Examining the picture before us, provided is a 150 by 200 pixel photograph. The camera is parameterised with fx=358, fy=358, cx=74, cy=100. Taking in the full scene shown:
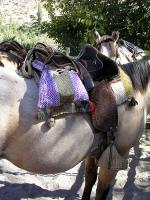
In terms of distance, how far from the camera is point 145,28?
778 cm

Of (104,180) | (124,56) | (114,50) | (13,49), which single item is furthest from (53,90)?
(124,56)

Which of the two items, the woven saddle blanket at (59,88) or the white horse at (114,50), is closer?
the woven saddle blanket at (59,88)

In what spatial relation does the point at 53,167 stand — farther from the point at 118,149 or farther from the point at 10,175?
the point at 10,175

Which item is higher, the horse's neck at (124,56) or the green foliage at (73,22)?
the green foliage at (73,22)

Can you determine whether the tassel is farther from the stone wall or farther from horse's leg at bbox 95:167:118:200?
the stone wall

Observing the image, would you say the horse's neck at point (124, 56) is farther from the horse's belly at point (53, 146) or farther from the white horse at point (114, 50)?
the horse's belly at point (53, 146)

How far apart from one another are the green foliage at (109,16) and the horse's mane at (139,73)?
4.14m

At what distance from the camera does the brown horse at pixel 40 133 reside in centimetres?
247

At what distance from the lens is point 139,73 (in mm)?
3199

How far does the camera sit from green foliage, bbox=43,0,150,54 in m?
7.52

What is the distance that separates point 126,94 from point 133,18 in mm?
Result: 5224

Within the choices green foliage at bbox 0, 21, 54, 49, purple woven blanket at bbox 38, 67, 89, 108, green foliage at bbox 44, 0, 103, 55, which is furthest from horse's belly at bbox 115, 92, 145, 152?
green foliage at bbox 0, 21, 54, 49

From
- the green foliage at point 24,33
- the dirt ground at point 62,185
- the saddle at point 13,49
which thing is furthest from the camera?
the green foliage at point 24,33

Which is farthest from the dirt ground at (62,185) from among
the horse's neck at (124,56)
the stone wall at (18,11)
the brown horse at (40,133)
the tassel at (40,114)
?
the stone wall at (18,11)
